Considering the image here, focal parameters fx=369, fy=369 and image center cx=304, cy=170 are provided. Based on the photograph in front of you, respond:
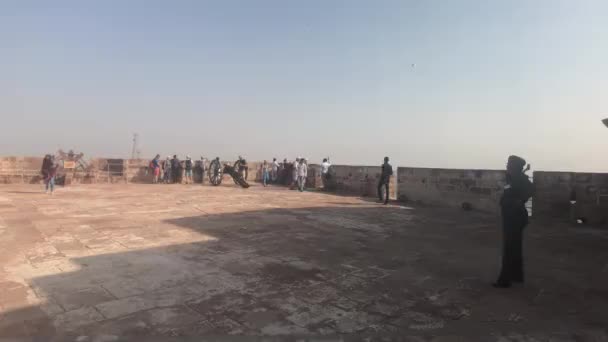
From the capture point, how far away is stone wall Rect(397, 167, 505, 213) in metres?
9.84

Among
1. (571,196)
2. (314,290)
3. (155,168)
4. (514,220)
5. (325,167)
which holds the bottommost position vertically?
(314,290)

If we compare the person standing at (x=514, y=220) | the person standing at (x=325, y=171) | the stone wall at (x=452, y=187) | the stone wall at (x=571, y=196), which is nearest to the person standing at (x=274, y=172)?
the person standing at (x=325, y=171)

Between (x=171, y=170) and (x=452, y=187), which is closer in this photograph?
(x=452, y=187)

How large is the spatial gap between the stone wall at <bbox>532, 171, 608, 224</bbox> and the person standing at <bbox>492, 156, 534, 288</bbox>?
17.5 ft

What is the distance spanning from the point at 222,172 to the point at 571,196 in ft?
44.5

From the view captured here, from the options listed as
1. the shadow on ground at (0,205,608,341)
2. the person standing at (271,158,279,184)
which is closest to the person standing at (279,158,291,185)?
the person standing at (271,158,279,184)

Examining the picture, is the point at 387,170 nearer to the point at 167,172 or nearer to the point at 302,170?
the point at 302,170

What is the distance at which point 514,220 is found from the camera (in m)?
3.97

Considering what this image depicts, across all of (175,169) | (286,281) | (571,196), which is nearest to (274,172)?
(175,169)

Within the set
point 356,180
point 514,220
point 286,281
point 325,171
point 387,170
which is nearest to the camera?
point 286,281

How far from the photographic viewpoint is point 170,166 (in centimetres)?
1794

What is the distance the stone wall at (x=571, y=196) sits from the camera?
7.86m

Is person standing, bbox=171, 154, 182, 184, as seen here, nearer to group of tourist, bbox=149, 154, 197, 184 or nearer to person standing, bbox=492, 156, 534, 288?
group of tourist, bbox=149, 154, 197, 184

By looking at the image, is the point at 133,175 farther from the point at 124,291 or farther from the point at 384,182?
the point at 124,291
